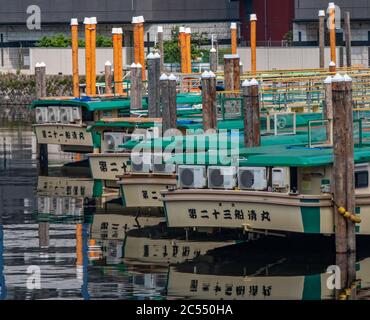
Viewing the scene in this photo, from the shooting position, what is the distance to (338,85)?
33531 mm

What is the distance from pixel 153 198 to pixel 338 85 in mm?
7239

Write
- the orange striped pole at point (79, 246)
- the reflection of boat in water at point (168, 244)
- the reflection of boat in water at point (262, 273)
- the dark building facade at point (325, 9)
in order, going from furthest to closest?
the dark building facade at point (325, 9) → the reflection of boat in water at point (168, 244) → the orange striped pole at point (79, 246) → the reflection of boat in water at point (262, 273)

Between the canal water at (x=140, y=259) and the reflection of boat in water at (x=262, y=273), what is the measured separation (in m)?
0.02

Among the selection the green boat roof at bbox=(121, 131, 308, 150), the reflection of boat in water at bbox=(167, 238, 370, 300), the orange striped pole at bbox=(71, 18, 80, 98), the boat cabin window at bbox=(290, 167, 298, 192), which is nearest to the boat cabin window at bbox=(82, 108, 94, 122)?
the orange striped pole at bbox=(71, 18, 80, 98)

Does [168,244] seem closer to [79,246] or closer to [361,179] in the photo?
[79,246]

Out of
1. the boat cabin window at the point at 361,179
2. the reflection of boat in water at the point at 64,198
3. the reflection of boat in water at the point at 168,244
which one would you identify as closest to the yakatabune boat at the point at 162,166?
the reflection of boat in water at the point at 168,244

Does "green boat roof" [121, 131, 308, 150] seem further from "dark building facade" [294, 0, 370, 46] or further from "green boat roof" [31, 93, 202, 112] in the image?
"dark building facade" [294, 0, 370, 46]

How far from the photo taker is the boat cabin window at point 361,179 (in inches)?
1377

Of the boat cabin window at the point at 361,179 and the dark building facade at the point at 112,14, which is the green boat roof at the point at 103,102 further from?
the dark building facade at the point at 112,14

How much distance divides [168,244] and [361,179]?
14.1 ft

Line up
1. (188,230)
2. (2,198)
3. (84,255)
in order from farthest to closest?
(2,198) → (188,230) → (84,255)

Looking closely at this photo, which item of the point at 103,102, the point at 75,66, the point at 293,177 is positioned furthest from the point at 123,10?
the point at 293,177

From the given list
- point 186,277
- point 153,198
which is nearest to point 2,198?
point 153,198

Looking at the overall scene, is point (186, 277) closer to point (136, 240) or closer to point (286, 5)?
point (136, 240)
